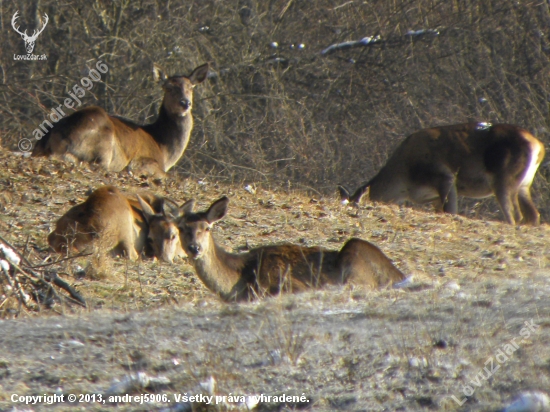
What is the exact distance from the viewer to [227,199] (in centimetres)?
850

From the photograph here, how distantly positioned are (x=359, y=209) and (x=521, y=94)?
9200 mm

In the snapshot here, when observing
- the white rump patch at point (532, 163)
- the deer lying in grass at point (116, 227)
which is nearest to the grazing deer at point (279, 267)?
the deer lying in grass at point (116, 227)

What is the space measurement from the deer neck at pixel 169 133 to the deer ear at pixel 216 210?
18.9 feet

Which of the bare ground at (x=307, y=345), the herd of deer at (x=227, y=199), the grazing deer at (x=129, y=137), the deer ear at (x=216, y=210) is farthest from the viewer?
the grazing deer at (x=129, y=137)

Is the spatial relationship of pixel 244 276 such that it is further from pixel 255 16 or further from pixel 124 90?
pixel 255 16

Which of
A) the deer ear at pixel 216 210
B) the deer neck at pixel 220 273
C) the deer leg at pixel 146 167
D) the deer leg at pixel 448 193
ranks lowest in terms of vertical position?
the deer neck at pixel 220 273

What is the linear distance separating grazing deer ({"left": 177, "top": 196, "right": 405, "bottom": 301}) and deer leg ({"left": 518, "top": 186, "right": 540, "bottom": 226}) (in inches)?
253

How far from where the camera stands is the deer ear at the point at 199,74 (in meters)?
14.2

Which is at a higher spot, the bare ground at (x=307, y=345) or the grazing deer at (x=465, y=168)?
the grazing deer at (x=465, y=168)

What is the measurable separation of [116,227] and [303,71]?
11019 millimetres

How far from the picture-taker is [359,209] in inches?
466

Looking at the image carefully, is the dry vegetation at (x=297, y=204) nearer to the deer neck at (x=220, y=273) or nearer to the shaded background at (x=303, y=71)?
the shaded background at (x=303, y=71)

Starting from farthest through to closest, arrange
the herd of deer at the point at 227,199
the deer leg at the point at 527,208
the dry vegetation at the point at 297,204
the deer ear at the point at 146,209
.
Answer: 1. the deer leg at the point at 527,208
2. the deer ear at the point at 146,209
3. the herd of deer at the point at 227,199
4. the dry vegetation at the point at 297,204

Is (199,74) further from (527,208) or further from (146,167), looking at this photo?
(527,208)
